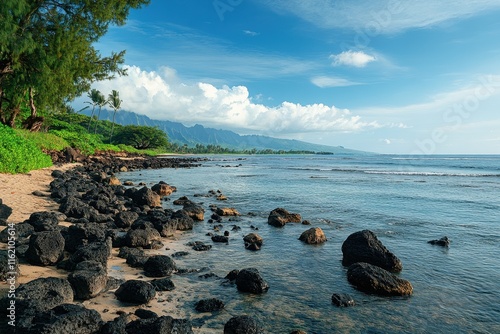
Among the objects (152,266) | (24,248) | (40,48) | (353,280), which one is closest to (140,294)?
(152,266)

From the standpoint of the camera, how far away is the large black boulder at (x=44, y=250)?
8266mm

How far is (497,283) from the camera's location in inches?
363

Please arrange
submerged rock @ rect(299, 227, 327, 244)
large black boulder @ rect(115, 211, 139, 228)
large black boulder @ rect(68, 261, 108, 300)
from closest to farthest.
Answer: large black boulder @ rect(68, 261, 108, 300) → submerged rock @ rect(299, 227, 327, 244) → large black boulder @ rect(115, 211, 139, 228)

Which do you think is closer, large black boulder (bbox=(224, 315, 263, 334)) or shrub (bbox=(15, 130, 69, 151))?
large black boulder (bbox=(224, 315, 263, 334))

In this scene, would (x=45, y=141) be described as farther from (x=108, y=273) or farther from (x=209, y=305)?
(x=209, y=305)

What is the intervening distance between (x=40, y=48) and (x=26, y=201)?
14188 millimetres

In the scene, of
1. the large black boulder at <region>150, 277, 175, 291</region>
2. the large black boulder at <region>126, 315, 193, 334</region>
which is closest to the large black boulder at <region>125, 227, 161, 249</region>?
the large black boulder at <region>150, 277, 175, 291</region>

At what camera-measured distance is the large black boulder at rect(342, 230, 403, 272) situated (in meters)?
10.1

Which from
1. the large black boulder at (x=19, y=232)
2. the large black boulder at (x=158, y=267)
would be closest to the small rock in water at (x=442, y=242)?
the large black boulder at (x=158, y=267)

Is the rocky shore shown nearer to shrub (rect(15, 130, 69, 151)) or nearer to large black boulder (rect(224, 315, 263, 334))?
large black boulder (rect(224, 315, 263, 334))

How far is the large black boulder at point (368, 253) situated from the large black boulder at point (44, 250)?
848cm

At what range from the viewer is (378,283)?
27.2 ft

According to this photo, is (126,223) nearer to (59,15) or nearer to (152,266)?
(152,266)

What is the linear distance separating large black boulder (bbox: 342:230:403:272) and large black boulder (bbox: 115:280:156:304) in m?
6.29
